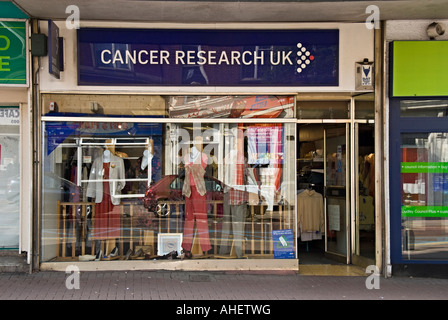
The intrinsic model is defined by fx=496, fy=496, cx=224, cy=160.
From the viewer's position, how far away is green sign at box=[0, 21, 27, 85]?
7.68m

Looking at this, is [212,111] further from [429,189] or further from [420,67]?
[429,189]

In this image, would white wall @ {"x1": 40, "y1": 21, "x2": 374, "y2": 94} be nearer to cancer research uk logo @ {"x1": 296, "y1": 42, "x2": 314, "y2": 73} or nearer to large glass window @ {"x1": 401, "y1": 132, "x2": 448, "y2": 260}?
cancer research uk logo @ {"x1": 296, "y1": 42, "x2": 314, "y2": 73}

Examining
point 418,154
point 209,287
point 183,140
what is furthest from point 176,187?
point 418,154

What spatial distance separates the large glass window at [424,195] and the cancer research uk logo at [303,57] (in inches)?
75.9

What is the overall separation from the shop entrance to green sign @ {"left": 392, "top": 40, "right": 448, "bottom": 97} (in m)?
0.66

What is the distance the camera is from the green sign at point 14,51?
7.68 meters

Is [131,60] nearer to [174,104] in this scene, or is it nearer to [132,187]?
[174,104]

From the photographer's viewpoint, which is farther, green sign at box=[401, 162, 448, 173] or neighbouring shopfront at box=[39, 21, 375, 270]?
green sign at box=[401, 162, 448, 173]

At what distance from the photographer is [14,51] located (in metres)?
7.69

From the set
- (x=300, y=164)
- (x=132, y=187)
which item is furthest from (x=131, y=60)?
(x=300, y=164)

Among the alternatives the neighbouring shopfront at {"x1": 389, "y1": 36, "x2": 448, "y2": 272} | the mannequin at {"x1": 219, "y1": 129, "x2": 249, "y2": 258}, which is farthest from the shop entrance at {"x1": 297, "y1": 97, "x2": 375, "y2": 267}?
the mannequin at {"x1": 219, "y1": 129, "x2": 249, "y2": 258}

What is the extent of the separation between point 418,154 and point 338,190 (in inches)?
63.3

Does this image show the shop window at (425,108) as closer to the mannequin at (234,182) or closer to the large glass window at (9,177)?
the mannequin at (234,182)

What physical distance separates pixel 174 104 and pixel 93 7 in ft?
6.30
